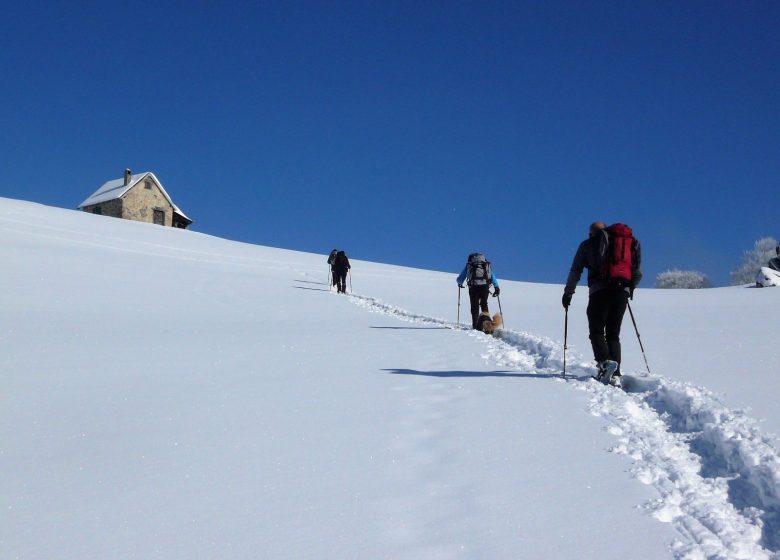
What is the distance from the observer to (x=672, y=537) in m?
3.09

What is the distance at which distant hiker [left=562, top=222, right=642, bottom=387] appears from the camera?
738cm

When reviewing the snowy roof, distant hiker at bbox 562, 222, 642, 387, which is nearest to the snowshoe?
distant hiker at bbox 562, 222, 642, 387

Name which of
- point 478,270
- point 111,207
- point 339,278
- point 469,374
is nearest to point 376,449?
point 469,374

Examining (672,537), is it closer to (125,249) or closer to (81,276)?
(81,276)

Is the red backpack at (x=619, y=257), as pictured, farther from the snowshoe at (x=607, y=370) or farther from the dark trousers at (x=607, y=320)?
the snowshoe at (x=607, y=370)

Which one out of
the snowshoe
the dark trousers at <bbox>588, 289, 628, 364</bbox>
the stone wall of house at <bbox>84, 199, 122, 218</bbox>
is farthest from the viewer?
the stone wall of house at <bbox>84, 199, 122, 218</bbox>

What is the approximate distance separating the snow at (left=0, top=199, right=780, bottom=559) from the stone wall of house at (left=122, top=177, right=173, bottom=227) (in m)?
54.0

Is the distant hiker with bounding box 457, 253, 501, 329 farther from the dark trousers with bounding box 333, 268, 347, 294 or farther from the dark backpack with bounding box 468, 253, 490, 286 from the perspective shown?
the dark trousers with bounding box 333, 268, 347, 294

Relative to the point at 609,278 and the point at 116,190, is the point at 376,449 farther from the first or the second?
the point at 116,190

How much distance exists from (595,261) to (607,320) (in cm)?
72

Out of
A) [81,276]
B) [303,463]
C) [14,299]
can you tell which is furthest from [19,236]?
[303,463]

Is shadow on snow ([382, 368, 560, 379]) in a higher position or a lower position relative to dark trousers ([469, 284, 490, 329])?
lower

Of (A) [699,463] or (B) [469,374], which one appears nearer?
(A) [699,463]

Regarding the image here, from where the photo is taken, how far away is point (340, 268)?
24.8 metres
